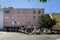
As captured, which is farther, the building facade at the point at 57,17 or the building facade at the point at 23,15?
the building facade at the point at 23,15

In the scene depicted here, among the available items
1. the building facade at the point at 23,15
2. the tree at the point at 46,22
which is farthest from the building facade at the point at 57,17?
the building facade at the point at 23,15

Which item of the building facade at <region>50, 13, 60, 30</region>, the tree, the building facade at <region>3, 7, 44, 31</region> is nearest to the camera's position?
the tree

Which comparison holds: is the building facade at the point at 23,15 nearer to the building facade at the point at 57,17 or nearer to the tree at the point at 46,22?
the building facade at the point at 57,17

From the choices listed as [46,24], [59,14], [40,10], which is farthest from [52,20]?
[40,10]

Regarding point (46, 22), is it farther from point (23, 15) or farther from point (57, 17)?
point (23, 15)

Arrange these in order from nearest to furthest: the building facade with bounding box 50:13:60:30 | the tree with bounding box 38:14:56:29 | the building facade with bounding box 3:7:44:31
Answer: the tree with bounding box 38:14:56:29
the building facade with bounding box 50:13:60:30
the building facade with bounding box 3:7:44:31

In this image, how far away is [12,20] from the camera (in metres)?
95.9

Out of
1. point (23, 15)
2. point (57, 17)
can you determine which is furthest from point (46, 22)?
point (23, 15)

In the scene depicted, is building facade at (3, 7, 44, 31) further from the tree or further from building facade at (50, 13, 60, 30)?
the tree

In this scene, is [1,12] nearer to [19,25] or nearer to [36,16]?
[19,25]

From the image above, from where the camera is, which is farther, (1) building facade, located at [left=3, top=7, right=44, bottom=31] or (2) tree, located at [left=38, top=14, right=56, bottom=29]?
(1) building facade, located at [left=3, top=7, right=44, bottom=31]

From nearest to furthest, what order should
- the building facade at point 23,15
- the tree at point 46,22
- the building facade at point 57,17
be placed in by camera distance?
the tree at point 46,22, the building facade at point 57,17, the building facade at point 23,15

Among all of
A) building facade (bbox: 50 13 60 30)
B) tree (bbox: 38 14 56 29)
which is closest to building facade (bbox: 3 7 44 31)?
building facade (bbox: 50 13 60 30)

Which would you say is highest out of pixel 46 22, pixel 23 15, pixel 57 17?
pixel 23 15
